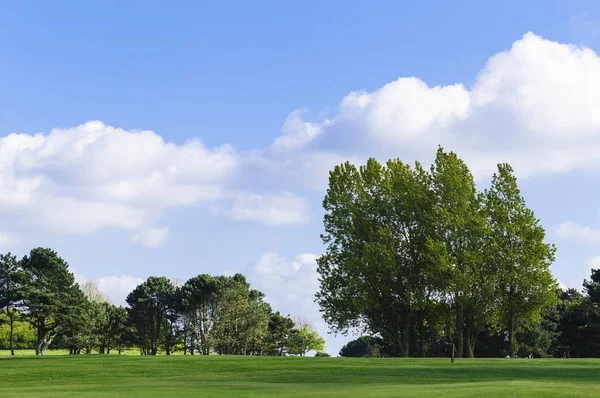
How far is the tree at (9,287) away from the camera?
273 ft

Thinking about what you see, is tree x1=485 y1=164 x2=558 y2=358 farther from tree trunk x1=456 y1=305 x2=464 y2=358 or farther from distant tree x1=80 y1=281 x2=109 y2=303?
distant tree x1=80 y1=281 x2=109 y2=303

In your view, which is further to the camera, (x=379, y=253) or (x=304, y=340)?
(x=304, y=340)

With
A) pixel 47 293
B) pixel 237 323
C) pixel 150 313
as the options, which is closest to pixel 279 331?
pixel 237 323

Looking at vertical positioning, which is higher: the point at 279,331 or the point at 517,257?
the point at 517,257

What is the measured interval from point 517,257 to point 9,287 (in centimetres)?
6018

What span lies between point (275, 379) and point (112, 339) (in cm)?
9012

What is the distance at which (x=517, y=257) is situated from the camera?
66.8 meters

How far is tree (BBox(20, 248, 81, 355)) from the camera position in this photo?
3236 inches

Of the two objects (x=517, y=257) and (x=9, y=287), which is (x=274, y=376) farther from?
(x=9, y=287)

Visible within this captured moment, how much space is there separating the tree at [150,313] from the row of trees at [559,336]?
144ft

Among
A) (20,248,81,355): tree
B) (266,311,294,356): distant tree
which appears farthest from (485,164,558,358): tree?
(266,311,294,356): distant tree

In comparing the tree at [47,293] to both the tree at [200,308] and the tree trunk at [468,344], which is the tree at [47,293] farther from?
the tree trunk at [468,344]

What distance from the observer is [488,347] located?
285ft

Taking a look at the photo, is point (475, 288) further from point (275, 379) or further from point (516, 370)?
point (275, 379)
